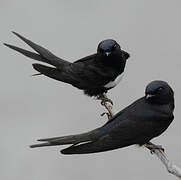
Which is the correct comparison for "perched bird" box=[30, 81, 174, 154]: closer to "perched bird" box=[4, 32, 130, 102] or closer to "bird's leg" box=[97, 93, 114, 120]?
"bird's leg" box=[97, 93, 114, 120]

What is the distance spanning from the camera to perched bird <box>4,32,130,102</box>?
5.36 metres

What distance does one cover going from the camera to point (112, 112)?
4855 mm

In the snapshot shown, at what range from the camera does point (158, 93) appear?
4.39 metres

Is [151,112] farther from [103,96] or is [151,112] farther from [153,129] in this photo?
[103,96]

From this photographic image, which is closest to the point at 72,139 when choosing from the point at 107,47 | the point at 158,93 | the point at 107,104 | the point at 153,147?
the point at 153,147

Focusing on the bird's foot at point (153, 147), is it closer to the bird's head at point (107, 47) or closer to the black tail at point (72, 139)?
the black tail at point (72, 139)

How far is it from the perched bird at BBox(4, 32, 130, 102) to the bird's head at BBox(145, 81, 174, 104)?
3.04 feet

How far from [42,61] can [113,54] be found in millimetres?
519

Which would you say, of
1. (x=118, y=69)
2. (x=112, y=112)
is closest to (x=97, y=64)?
(x=118, y=69)

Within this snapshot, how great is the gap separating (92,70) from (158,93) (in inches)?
43.0

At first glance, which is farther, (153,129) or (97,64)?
(97,64)

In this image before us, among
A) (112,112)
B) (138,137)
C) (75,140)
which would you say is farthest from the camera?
(112,112)

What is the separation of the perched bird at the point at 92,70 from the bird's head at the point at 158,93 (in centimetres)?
93

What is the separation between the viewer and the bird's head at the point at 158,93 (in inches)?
171
